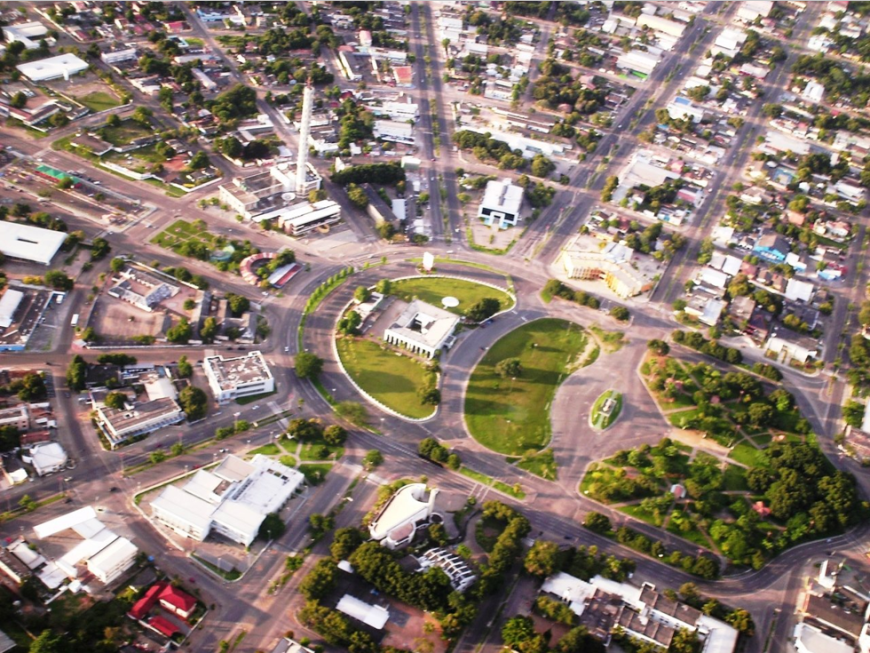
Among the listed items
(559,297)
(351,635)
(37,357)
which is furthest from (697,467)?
(37,357)

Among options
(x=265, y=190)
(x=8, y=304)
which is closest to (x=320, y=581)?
(x=8, y=304)

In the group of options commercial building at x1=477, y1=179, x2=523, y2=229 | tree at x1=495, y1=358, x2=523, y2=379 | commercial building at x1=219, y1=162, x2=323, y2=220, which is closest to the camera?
tree at x1=495, y1=358, x2=523, y2=379

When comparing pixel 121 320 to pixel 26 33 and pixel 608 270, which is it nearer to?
pixel 608 270

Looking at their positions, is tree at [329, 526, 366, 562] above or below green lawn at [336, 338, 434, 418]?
below

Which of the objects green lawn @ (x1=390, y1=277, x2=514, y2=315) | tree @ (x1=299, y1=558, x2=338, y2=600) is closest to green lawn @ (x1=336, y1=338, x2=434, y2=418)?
green lawn @ (x1=390, y1=277, x2=514, y2=315)

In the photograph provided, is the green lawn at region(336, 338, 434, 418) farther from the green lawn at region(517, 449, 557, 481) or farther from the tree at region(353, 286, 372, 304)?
the green lawn at region(517, 449, 557, 481)

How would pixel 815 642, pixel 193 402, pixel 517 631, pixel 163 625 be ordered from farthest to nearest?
pixel 193 402
pixel 815 642
pixel 517 631
pixel 163 625
